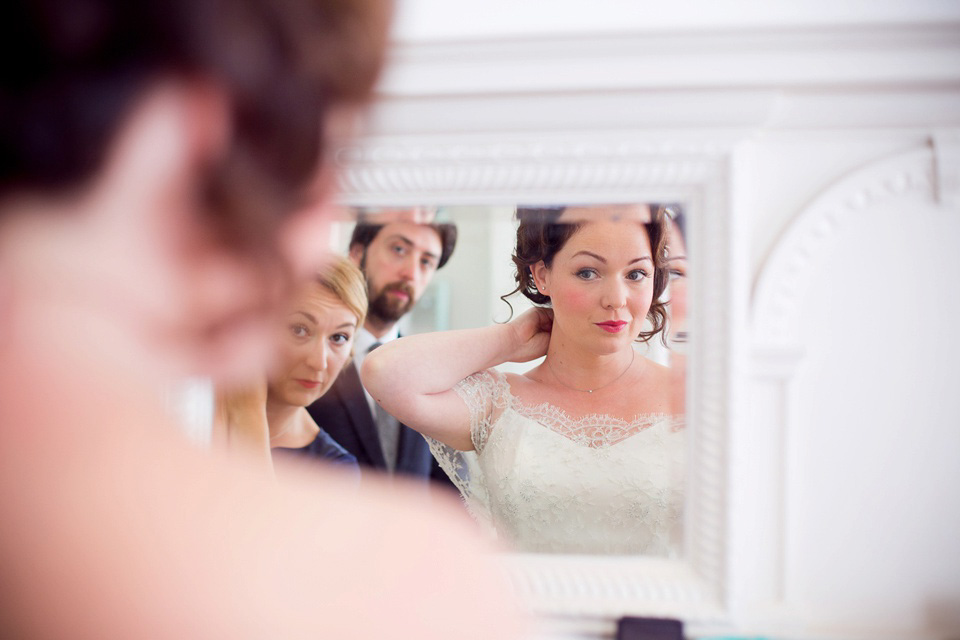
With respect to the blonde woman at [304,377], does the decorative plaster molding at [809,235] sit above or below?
above

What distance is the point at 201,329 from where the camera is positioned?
31 centimetres

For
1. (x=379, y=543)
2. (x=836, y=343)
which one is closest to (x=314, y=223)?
(x=379, y=543)

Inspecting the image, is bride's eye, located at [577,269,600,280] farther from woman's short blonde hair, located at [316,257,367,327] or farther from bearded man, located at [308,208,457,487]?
woman's short blonde hair, located at [316,257,367,327]

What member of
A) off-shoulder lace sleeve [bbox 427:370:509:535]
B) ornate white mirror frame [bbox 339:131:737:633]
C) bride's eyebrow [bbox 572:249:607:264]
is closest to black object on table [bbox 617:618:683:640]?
ornate white mirror frame [bbox 339:131:737:633]

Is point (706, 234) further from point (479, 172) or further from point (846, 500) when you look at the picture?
point (846, 500)

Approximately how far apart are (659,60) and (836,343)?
1.71 ft

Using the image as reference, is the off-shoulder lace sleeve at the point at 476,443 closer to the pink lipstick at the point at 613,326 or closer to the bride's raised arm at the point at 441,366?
the bride's raised arm at the point at 441,366

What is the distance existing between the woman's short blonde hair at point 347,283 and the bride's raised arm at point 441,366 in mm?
82

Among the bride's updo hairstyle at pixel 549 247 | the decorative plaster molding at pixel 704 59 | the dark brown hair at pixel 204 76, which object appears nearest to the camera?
the dark brown hair at pixel 204 76

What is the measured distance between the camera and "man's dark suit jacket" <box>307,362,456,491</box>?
1.04 meters

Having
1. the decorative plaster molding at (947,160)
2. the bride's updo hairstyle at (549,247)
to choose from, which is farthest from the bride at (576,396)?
the decorative plaster molding at (947,160)

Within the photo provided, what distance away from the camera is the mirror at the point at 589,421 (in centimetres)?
98

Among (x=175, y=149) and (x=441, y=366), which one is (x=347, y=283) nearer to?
(x=441, y=366)

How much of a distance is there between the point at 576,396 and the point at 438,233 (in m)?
0.35
